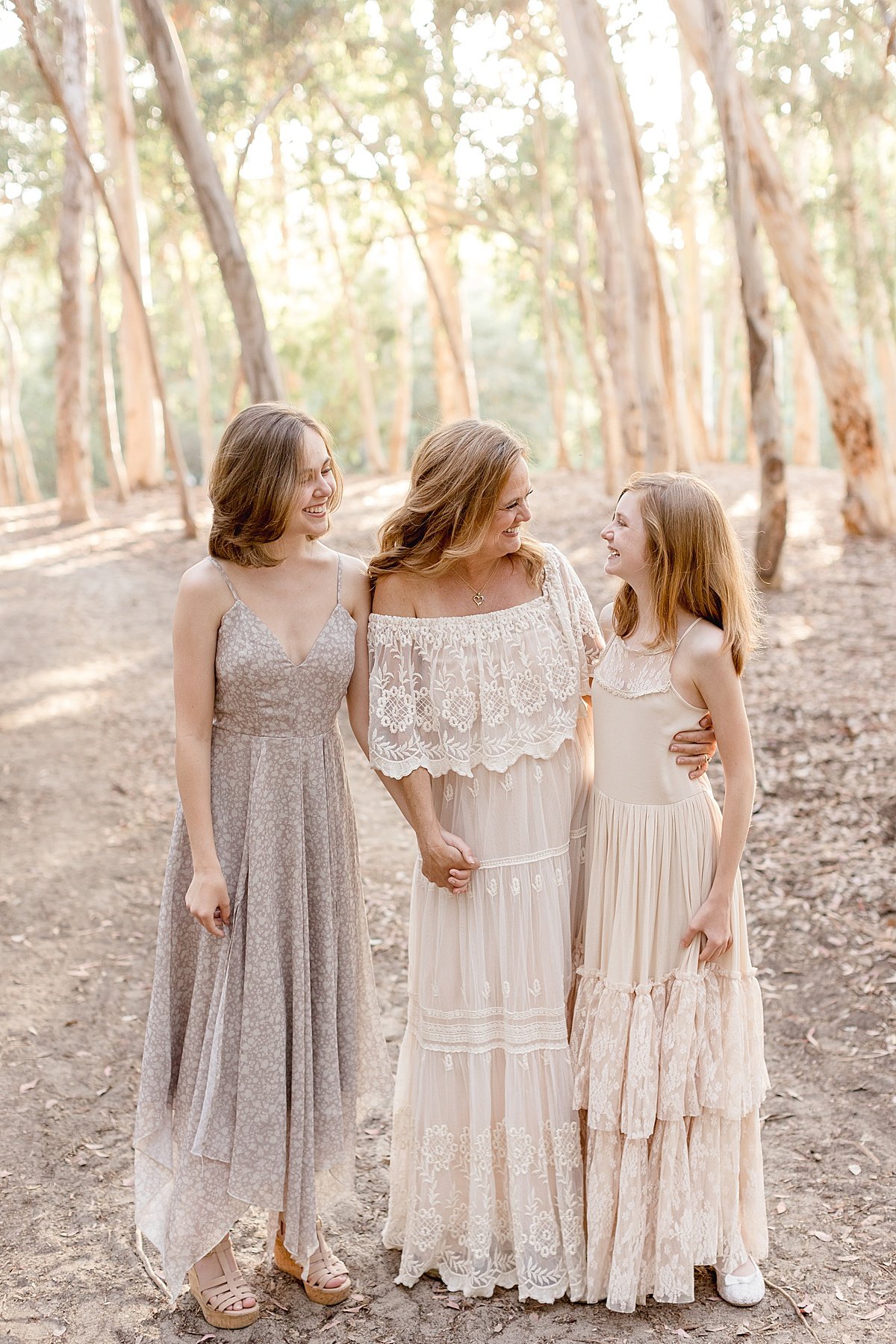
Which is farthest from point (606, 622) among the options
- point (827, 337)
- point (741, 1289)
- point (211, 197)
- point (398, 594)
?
point (827, 337)

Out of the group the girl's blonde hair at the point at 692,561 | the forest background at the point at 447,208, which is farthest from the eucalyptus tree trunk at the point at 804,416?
the girl's blonde hair at the point at 692,561

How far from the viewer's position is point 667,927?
8.64 feet

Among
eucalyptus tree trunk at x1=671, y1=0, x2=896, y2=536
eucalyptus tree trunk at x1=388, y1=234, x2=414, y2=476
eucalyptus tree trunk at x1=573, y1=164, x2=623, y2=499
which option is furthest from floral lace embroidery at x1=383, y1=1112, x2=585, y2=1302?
eucalyptus tree trunk at x1=388, y1=234, x2=414, y2=476

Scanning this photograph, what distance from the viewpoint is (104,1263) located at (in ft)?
10.1

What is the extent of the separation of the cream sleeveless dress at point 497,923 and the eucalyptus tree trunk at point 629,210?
7.24 meters

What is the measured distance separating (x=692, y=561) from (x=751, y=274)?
6792 mm

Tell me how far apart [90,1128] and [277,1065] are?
147cm

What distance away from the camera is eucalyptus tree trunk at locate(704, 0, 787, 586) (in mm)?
8273

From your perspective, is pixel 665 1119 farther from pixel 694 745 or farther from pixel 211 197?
pixel 211 197

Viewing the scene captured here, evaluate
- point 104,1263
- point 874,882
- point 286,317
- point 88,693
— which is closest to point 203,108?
point 286,317

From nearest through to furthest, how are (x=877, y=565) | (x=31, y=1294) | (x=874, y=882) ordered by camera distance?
(x=31, y=1294), (x=874, y=882), (x=877, y=565)

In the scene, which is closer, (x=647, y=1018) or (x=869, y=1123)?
(x=647, y=1018)

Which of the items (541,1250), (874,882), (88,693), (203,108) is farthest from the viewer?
(203,108)

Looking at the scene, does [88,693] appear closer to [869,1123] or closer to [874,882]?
[874,882]
